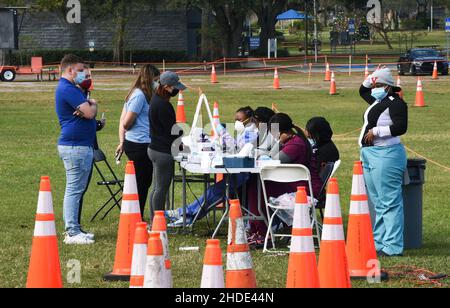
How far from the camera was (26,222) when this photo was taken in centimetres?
1306

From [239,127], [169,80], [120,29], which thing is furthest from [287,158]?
[120,29]

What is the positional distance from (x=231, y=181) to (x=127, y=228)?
2.91 meters

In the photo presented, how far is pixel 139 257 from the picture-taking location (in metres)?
7.51

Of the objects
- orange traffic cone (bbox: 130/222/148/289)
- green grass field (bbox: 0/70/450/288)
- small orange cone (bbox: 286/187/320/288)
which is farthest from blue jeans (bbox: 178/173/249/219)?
orange traffic cone (bbox: 130/222/148/289)

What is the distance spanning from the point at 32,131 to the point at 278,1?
4027 centimetres

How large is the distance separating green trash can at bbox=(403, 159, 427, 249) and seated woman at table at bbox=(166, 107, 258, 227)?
178 cm

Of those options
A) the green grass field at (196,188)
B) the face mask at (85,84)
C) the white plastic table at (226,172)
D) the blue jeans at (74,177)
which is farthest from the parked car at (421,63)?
the blue jeans at (74,177)

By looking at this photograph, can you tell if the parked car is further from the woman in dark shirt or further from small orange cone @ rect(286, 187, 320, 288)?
small orange cone @ rect(286, 187, 320, 288)

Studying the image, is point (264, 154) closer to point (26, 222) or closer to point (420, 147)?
point (26, 222)

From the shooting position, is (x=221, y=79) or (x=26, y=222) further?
(x=221, y=79)

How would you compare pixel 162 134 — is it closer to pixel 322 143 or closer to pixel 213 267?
pixel 322 143

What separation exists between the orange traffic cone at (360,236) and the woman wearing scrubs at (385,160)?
1244mm
